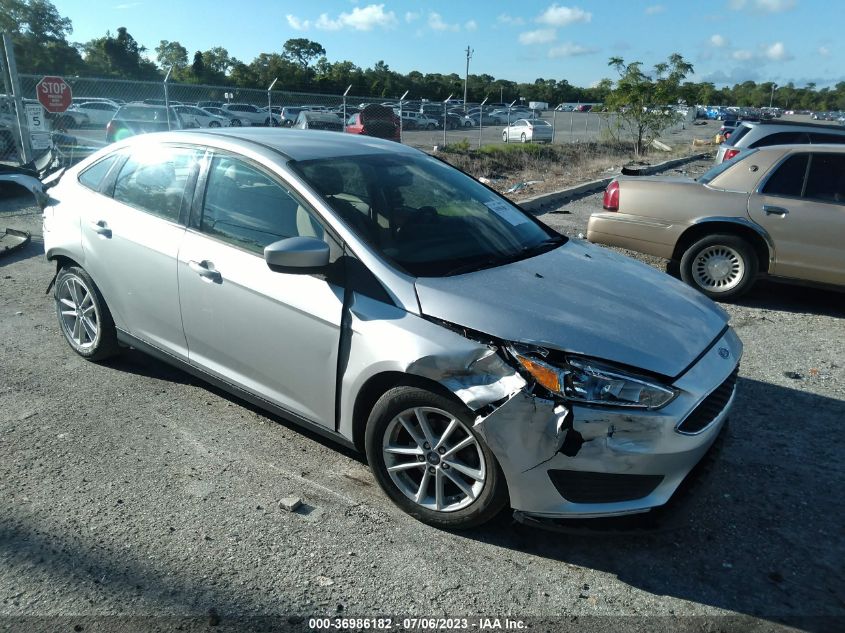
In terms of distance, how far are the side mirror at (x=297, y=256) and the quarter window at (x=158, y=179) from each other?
115 cm

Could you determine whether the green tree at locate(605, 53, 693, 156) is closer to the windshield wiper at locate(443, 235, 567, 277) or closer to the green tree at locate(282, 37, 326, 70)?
the windshield wiper at locate(443, 235, 567, 277)

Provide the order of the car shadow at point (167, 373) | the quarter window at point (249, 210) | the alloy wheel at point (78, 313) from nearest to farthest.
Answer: the quarter window at point (249, 210), the car shadow at point (167, 373), the alloy wheel at point (78, 313)

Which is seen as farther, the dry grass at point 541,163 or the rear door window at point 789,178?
the dry grass at point 541,163

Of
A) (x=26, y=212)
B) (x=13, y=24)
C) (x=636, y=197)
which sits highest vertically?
(x=13, y=24)

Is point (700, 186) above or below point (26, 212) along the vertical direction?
above

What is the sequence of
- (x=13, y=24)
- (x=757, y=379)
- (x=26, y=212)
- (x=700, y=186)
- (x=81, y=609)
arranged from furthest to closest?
(x=13, y=24), (x=26, y=212), (x=700, y=186), (x=757, y=379), (x=81, y=609)

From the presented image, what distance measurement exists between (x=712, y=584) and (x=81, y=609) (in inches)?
96.9

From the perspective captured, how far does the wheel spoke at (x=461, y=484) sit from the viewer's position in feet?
9.37

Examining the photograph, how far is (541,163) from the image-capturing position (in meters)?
20.2

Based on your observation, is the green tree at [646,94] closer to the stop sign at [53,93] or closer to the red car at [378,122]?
the red car at [378,122]

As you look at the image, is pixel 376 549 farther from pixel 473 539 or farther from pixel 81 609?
pixel 81 609

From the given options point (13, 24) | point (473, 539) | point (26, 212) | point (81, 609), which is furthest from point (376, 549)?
point (13, 24)

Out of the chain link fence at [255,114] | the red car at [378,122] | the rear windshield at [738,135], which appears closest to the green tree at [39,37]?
the chain link fence at [255,114]

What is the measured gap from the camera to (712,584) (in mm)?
2695
